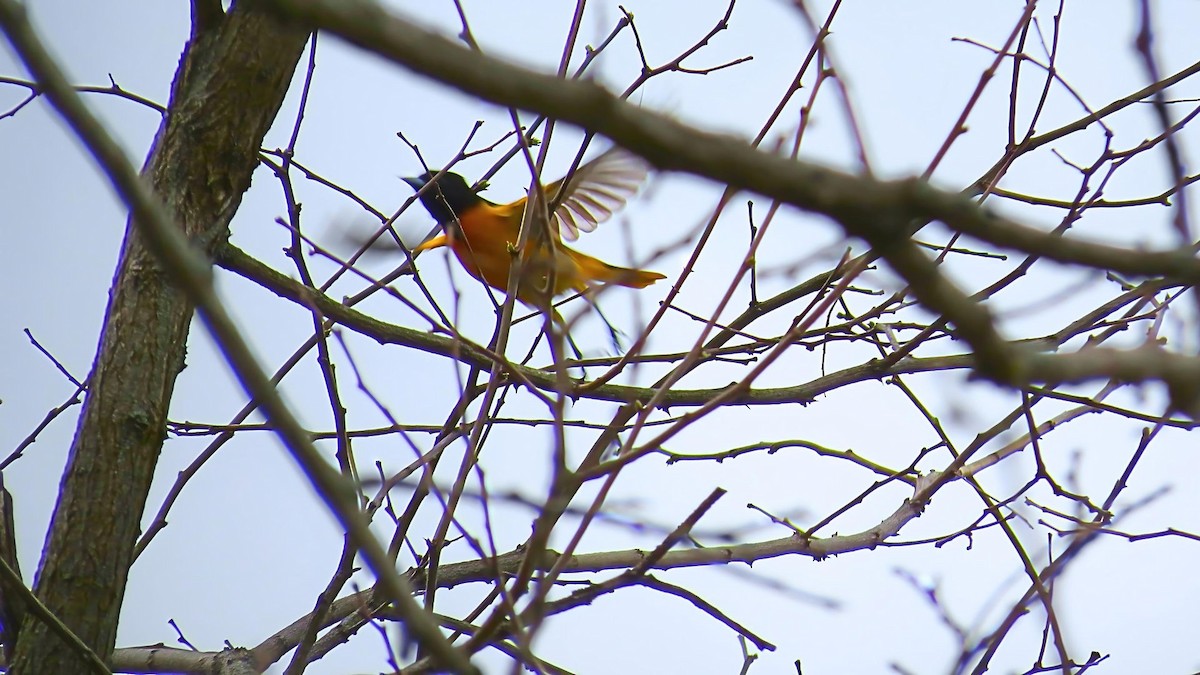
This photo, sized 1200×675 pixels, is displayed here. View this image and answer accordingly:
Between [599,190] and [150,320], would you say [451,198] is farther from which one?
[150,320]

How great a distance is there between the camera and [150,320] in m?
1.41

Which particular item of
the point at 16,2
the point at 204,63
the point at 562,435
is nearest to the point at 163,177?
the point at 204,63

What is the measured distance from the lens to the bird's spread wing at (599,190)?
2.32 meters

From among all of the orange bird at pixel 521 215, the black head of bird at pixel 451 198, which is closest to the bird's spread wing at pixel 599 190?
the orange bird at pixel 521 215

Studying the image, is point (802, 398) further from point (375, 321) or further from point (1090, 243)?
point (1090, 243)

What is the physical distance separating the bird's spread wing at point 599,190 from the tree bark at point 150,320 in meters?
0.89

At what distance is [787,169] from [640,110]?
0.07 m

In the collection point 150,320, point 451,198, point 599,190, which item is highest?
point 451,198

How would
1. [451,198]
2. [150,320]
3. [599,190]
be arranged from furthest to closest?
[451,198] → [599,190] → [150,320]

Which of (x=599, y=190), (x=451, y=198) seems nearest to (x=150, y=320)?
(x=599, y=190)

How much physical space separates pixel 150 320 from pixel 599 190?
4.15ft

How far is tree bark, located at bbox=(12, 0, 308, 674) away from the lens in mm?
1342

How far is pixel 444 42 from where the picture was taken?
0.42 meters

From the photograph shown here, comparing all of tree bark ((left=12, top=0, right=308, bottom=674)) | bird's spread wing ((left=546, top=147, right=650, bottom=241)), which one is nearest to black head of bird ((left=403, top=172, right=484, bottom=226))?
bird's spread wing ((left=546, top=147, right=650, bottom=241))
